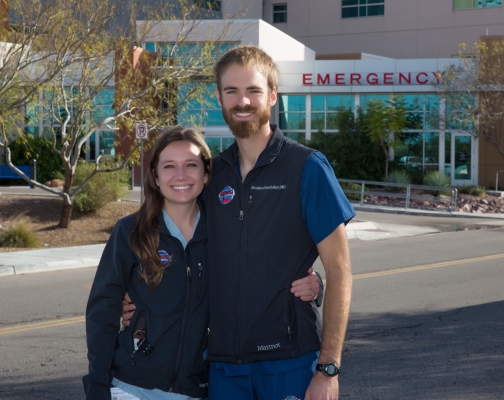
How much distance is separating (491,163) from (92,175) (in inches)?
928

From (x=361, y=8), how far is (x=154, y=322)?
4851cm

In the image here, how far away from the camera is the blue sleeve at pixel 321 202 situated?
295cm

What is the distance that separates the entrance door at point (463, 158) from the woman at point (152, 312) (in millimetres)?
34974

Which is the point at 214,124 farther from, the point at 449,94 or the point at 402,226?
the point at 402,226

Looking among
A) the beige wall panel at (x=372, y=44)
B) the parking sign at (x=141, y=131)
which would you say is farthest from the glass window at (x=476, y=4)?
the parking sign at (x=141, y=131)

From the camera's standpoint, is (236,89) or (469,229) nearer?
(236,89)

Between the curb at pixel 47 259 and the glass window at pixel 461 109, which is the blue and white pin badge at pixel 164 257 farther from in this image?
the glass window at pixel 461 109

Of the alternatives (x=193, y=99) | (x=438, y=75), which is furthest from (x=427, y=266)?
(x=438, y=75)

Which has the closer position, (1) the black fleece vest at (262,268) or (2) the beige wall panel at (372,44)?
(1) the black fleece vest at (262,268)

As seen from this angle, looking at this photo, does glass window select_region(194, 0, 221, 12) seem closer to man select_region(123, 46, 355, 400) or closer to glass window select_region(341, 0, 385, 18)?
glass window select_region(341, 0, 385, 18)

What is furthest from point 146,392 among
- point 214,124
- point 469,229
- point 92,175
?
point 214,124

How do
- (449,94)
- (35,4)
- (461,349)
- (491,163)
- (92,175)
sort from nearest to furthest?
1. (461,349)
2. (35,4)
3. (92,175)
4. (449,94)
5. (491,163)

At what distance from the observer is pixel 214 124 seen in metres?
36.9

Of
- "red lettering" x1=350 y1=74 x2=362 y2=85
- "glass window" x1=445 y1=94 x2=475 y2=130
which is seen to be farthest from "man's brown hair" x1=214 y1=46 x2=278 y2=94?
"red lettering" x1=350 y1=74 x2=362 y2=85
